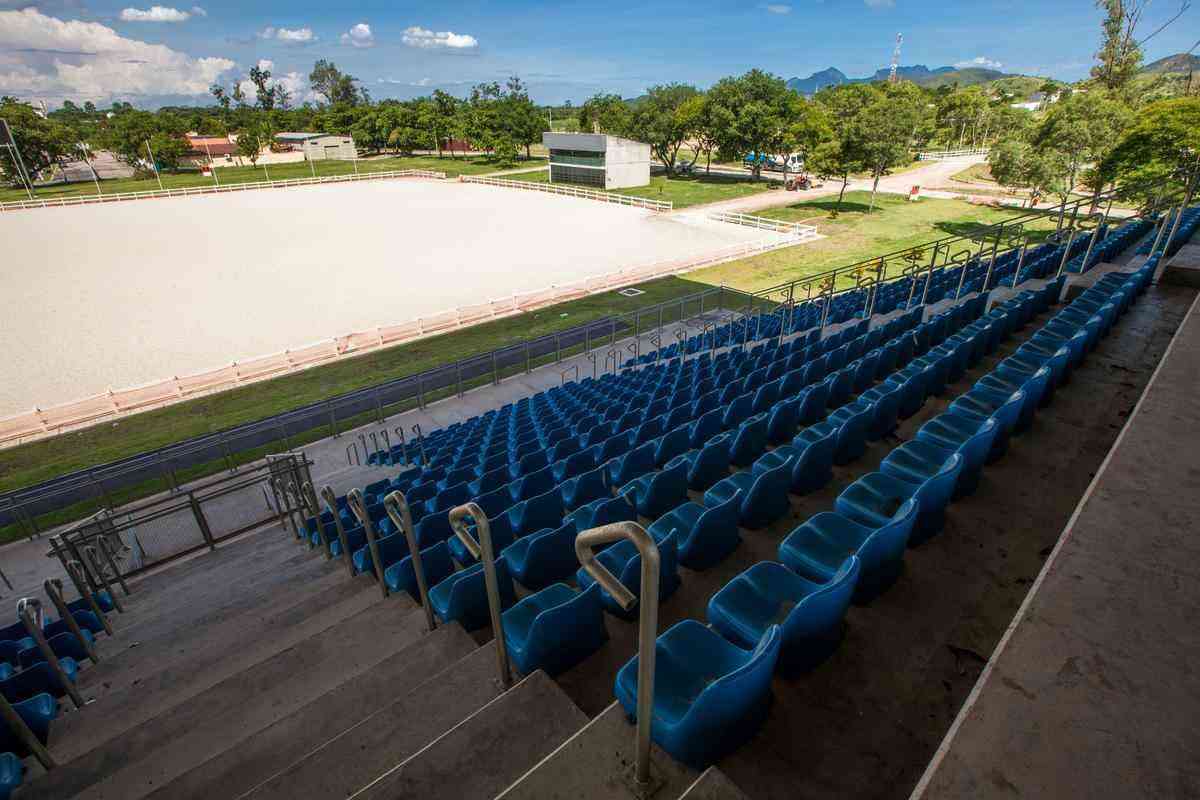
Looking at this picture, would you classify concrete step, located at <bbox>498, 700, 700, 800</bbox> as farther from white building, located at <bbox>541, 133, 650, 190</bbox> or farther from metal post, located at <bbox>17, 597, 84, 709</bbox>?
white building, located at <bbox>541, 133, 650, 190</bbox>

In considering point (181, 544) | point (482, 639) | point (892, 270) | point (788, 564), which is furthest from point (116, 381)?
point (892, 270)

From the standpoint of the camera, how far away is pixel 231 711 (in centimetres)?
436

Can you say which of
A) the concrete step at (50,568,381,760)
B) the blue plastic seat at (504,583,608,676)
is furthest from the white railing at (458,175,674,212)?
the blue plastic seat at (504,583,608,676)

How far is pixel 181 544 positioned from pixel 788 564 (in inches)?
Result: 446

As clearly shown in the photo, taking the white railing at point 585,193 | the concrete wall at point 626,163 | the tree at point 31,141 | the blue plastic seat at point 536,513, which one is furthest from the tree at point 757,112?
the tree at point 31,141

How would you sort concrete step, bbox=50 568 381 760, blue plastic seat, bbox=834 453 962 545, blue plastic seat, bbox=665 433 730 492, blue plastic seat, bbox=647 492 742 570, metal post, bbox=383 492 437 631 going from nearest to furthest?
metal post, bbox=383 492 437 631 → blue plastic seat, bbox=834 453 962 545 → blue plastic seat, bbox=647 492 742 570 → concrete step, bbox=50 568 381 760 → blue plastic seat, bbox=665 433 730 492

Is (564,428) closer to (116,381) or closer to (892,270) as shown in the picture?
(116,381)

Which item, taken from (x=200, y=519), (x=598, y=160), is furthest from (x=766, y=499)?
(x=598, y=160)

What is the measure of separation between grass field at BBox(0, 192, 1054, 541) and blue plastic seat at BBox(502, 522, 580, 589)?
1235 centimetres

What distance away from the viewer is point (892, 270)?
29062mm

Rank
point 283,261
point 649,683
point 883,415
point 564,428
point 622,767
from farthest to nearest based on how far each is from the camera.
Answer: point 283,261 < point 564,428 < point 883,415 < point 622,767 < point 649,683

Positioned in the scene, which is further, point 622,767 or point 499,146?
point 499,146

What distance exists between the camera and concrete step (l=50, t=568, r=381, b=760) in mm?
→ 4586

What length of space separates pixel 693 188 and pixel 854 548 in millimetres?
58449
